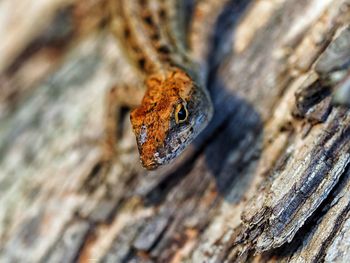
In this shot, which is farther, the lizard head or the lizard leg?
the lizard leg

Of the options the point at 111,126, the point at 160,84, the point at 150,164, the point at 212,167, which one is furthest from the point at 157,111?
the point at 111,126

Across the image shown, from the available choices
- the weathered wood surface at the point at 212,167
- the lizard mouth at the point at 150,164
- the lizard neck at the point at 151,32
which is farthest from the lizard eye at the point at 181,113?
the lizard neck at the point at 151,32

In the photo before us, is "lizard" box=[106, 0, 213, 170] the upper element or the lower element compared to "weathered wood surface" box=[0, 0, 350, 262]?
upper

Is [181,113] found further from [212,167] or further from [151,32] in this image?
[151,32]

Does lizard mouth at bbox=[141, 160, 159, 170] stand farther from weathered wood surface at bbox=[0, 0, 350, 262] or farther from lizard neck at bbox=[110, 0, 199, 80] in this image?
lizard neck at bbox=[110, 0, 199, 80]

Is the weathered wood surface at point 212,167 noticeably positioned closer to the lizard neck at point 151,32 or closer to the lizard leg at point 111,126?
the lizard leg at point 111,126

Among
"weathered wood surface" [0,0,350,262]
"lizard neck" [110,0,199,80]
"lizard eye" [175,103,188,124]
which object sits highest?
"lizard eye" [175,103,188,124]

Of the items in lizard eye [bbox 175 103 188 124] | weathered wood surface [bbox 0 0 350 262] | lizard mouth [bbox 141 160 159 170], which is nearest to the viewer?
weathered wood surface [bbox 0 0 350 262]

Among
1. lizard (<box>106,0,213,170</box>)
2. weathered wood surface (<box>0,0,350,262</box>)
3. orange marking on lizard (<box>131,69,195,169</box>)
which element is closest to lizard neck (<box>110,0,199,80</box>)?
lizard (<box>106,0,213,170</box>)
